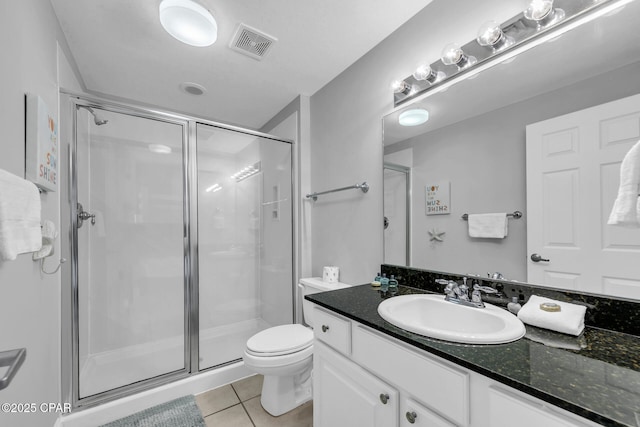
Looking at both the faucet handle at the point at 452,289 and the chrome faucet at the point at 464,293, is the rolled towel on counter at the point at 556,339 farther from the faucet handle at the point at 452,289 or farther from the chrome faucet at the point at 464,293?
the faucet handle at the point at 452,289

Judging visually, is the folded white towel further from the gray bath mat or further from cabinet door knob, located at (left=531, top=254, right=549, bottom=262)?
the gray bath mat

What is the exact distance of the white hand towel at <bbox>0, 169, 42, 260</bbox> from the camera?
2.14ft

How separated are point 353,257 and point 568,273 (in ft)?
3.89

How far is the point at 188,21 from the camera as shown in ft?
4.70

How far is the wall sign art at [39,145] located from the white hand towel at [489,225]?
193 cm

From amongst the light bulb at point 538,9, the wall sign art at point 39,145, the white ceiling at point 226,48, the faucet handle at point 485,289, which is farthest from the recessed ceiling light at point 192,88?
the faucet handle at point 485,289

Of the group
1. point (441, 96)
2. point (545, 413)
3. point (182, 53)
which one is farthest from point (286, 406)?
point (182, 53)

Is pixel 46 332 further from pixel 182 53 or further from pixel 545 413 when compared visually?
pixel 545 413

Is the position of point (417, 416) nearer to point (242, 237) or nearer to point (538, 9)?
point (538, 9)

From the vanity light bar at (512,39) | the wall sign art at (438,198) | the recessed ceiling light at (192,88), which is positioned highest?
the recessed ceiling light at (192,88)

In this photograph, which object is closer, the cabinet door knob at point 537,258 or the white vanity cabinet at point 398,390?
the white vanity cabinet at point 398,390

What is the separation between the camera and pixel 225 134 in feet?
7.34

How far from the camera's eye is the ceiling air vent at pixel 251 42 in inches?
64.8

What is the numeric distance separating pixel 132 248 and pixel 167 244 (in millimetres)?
296
